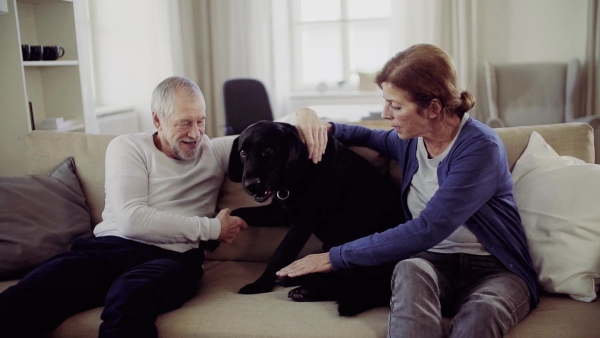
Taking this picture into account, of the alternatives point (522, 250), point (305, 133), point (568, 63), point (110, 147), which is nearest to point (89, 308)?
point (110, 147)

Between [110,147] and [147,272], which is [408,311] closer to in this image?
[147,272]

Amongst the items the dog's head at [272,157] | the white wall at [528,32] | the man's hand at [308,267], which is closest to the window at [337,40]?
the white wall at [528,32]

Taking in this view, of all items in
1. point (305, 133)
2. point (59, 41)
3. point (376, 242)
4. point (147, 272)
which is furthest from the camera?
point (59, 41)

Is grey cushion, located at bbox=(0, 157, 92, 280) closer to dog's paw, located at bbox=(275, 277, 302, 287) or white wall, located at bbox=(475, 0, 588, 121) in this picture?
dog's paw, located at bbox=(275, 277, 302, 287)

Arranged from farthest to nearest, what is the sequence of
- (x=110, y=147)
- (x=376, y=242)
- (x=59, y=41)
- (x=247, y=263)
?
(x=59, y=41) → (x=247, y=263) → (x=110, y=147) → (x=376, y=242)

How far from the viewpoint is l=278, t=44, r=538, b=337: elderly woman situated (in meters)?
1.38

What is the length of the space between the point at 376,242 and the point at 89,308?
2.84 ft

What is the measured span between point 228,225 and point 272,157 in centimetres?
29

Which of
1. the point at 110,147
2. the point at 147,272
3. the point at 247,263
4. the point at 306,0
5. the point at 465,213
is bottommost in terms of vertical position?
the point at 247,263

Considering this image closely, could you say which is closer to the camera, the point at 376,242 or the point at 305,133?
the point at 376,242

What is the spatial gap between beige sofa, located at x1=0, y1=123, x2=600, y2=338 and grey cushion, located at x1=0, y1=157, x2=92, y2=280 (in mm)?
65

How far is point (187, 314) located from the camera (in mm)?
1606

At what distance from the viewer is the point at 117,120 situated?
4.58m

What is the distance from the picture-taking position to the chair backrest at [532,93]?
169 inches
